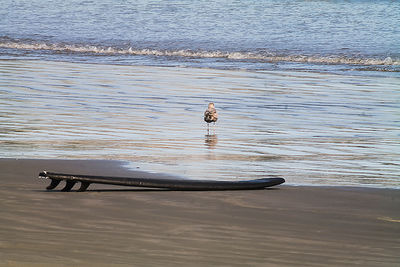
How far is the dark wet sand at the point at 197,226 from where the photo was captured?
4777 mm

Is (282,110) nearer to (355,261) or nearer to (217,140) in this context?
(217,140)

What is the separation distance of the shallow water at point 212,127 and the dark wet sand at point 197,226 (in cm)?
113

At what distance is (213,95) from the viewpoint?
52.2 feet

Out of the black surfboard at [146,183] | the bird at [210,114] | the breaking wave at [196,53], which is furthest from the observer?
the breaking wave at [196,53]

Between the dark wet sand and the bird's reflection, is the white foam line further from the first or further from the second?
the dark wet sand

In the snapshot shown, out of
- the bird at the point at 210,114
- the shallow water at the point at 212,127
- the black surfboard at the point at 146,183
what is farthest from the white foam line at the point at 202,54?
the black surfboard at the point at 146,183

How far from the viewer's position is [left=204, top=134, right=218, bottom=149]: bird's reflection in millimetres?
10164

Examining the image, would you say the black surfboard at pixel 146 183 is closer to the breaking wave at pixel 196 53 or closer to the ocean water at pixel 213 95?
the ocean water at pixel 213 95

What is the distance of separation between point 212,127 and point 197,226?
6359mm

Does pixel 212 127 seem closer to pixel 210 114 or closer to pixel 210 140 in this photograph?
pixel 210 114

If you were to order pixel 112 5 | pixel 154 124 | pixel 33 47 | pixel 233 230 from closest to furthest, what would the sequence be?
pixel 233 230 → pixel 154 124 → pixel 33 47 → pixel 112 5

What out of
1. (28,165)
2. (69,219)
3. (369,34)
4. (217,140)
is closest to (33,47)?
(369,34)

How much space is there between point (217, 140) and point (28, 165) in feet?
10.6

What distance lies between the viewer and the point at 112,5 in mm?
45594
